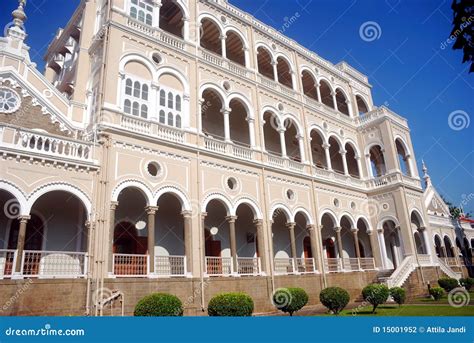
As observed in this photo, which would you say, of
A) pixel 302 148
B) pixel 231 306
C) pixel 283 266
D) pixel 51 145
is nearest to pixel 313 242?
pixel 283 266

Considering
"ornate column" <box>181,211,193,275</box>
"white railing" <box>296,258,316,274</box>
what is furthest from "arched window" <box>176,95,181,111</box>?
"white railing" <box>296,258,316,274</box>

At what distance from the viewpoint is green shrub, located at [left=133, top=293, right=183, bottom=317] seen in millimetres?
11109

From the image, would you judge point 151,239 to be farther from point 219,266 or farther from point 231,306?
point 231,306

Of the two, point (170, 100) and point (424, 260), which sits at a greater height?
point (170, 100)

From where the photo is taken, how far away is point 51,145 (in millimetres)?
13633

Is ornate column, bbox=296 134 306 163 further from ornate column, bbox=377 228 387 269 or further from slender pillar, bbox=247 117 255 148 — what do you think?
ornate column, bbox=377 228 387 269

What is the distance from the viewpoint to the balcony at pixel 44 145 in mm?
12617

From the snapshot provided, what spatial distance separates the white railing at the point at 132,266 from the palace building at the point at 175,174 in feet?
0.30

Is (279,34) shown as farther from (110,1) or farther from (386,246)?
(386,246)

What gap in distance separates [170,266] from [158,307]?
5245mm

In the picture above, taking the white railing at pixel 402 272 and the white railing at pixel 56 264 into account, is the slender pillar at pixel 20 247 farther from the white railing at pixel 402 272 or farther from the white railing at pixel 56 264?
the white railing at pixel 402 272

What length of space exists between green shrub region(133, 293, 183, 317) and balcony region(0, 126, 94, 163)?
20.2ft

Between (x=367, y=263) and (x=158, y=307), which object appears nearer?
(x=158, y=307)

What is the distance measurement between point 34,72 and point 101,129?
4.95 metres
